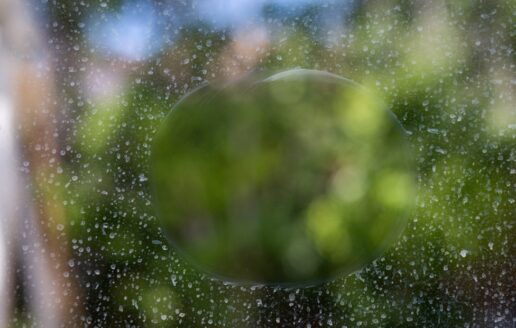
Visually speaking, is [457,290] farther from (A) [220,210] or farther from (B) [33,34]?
(B) [33,34]

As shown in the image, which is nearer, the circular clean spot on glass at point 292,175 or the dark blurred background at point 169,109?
the circular clean spot on glass at point 292,175

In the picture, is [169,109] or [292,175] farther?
[169,109]

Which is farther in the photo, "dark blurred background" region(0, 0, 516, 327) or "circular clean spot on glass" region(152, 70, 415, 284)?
"dark blurred background" region(0, 0, 516, 327)

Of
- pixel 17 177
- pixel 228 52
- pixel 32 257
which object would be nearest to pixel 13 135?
pixel 17 177

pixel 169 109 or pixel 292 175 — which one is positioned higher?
pixel 169 109
